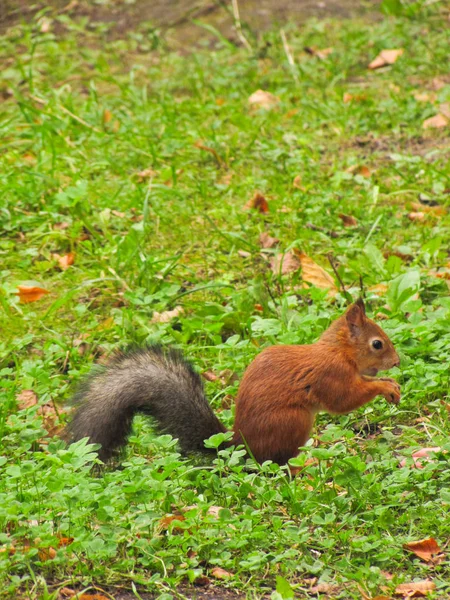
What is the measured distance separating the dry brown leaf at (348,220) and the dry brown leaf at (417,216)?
0.26 metres

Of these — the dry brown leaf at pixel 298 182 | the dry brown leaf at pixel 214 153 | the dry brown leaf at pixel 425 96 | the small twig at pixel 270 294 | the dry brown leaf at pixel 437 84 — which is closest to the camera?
the small twig at pixel 270 294

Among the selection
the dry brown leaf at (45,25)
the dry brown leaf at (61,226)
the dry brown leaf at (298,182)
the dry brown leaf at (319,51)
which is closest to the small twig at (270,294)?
the dry brown leaf at (298,182)

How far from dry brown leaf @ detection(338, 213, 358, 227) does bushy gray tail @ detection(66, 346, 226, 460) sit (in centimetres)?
172

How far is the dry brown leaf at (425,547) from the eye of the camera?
229 centimetres

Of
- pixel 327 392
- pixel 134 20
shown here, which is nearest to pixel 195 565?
pixel 327 392

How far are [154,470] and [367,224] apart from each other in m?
2.10

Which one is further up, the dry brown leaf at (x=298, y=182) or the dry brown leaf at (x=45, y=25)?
the dry brown leaf at (x=45, y=25)

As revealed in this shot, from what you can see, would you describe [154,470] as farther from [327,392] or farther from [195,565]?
[327,392]

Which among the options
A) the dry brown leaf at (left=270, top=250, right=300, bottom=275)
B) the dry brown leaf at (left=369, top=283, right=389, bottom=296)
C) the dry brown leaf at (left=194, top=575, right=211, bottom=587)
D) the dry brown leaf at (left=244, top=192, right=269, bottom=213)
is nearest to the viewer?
the dry brown leaf at (left=194, top=575, right=211, bottom=587)

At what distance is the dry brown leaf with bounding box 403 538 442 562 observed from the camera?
2.29 m

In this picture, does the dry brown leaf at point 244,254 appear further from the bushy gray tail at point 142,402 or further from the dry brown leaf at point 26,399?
the bushy gray tail at point 142,402

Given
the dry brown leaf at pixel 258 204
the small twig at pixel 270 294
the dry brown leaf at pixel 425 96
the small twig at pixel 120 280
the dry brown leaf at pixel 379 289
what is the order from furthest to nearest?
1. the dry brown leaf at pixel 425 96
2. the dry brown leaf at pixel 258 204
3. the small twig at pixel 120 280
4. the dry brown leaf at pixel 379 289
5. the small twig at pixel 270 294

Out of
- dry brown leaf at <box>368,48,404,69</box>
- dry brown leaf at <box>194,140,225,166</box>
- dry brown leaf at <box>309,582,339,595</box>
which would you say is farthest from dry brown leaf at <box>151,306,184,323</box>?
dry brown leaf at <box>368,48,404,69</box>

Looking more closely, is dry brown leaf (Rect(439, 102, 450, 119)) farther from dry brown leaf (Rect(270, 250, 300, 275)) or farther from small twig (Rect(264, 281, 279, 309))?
small twig (Rect(264, 281, 279, 309))
